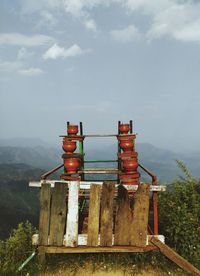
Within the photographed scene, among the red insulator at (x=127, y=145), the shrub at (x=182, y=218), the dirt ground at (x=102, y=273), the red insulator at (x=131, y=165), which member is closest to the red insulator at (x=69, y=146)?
the red insulator at (x=127, y=145)

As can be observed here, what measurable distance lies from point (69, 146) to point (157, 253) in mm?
4010

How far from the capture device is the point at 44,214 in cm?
735

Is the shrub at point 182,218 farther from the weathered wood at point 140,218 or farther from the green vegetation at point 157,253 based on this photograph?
the weathered wood at point 140,218

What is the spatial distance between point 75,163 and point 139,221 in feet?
9.77

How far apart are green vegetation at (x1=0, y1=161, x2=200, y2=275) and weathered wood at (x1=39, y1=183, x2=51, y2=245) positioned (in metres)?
0.74

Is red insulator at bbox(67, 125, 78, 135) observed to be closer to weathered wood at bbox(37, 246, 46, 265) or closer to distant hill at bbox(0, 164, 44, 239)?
weathered wood at bbox(37, 246, 46, 265)

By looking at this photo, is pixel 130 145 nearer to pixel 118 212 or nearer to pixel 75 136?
pixel 75 136

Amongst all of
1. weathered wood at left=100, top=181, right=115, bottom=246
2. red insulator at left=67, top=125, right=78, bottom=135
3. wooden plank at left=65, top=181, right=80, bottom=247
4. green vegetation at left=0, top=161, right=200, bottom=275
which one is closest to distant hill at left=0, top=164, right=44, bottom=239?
red insulator at left=67, top=125, right=78, bottom=135

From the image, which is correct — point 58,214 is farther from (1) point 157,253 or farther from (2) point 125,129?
(2) point 125,129

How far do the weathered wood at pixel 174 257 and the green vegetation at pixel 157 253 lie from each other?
0.68ft

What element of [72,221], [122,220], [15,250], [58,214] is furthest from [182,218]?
[15,250]

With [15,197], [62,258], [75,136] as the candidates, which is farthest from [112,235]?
[15,197]

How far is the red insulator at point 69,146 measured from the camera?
391 inches

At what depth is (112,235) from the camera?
7.27 meters
